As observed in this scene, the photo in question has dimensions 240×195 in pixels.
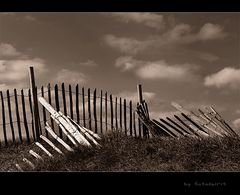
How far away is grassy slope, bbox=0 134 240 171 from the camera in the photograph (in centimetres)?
583

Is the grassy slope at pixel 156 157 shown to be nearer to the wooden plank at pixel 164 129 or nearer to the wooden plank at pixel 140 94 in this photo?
the wooden plank at pixel 164 129

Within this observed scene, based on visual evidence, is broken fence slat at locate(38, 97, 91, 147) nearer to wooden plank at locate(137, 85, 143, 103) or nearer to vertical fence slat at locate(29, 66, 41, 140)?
vertical fence slat at locate(29, 66, 41, 140)

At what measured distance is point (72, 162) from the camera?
6332 mm

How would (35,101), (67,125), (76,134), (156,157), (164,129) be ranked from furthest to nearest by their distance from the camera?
(35,101) → (164,129) → (67,125) → (76,134) → (156,157)

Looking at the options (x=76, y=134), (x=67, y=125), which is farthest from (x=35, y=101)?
(x=76, y=134)

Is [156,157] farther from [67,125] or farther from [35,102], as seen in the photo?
[35,102]

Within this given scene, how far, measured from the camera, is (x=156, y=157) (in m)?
6.17

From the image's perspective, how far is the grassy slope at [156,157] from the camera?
5828 millimetres

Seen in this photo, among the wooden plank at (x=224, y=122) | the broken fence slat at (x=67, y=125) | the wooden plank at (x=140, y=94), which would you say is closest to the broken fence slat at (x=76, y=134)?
the broken fence slat at (x=67, y=125)

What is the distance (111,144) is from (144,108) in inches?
131

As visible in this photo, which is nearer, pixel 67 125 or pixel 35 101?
pixel 67 125

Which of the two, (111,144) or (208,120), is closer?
(111,144)
